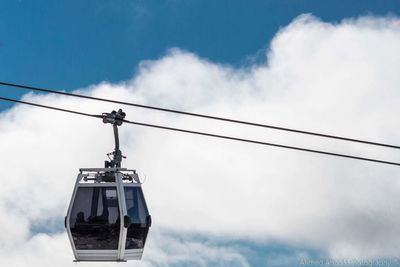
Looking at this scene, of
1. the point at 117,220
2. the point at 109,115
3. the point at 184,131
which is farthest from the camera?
the point at 117,220

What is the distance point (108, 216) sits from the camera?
24.8 meters

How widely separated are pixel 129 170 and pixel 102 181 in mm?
1045

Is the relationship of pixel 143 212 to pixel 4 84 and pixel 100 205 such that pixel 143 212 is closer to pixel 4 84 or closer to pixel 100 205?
pixel 100 205

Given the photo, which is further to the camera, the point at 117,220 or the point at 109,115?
the point at 117,220

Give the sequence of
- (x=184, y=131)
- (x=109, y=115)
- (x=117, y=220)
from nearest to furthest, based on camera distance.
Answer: (x=184, y=131) < (x=109, y=115) < (x=117, y=220)

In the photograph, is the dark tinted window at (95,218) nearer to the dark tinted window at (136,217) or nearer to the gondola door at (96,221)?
the gondola door at (96,221)

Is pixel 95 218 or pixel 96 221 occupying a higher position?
pixel 95 218

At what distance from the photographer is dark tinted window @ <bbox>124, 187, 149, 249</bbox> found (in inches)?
976

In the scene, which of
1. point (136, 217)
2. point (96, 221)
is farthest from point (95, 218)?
point (136, 217)

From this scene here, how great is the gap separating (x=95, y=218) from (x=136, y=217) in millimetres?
1408

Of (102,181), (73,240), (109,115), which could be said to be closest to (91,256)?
(73,240)

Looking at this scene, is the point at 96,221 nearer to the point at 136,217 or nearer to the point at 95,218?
the point at 95,218

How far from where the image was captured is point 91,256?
981 inches

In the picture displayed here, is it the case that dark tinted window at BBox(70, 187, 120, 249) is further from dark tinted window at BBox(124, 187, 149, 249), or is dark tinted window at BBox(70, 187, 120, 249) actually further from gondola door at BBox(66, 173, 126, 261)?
dark tinted window at BBox(124, 187, 149, 249)
